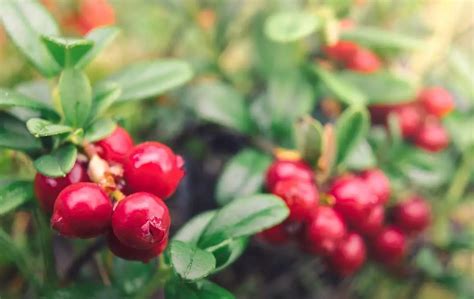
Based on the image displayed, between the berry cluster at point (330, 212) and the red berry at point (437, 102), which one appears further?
the red berry at point (437, 102)

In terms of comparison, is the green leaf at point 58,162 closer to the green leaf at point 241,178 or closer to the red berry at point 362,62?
the green leaf at point 241,178

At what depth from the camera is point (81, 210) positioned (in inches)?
25.0

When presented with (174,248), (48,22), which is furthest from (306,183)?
(48,22)

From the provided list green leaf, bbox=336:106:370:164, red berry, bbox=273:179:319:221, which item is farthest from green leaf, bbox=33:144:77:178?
green leaf, bbox=336:106:370:164

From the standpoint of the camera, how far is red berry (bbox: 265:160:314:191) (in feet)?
2.87

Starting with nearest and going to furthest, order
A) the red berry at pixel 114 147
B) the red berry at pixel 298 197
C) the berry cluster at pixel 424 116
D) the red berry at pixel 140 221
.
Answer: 1. the red berry at pixel 140 221
2. the red berry at pixel 114 147
3. the red berry at pixel 298 197
4. the berry cluster at pixel 424 116

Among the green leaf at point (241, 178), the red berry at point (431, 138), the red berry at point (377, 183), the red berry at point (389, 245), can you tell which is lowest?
the red berry at point (389, 245)

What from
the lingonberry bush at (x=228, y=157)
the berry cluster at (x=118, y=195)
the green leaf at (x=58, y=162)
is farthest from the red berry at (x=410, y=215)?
the green leaf at (x=58, y=162)

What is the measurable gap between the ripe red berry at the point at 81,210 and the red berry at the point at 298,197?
266mm

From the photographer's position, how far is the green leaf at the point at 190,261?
2.07 ft

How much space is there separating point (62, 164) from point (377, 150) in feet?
1.99

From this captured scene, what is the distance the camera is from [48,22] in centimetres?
84

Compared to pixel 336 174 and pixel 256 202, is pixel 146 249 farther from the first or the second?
pixel 336 174

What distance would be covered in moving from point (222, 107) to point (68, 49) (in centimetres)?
39
